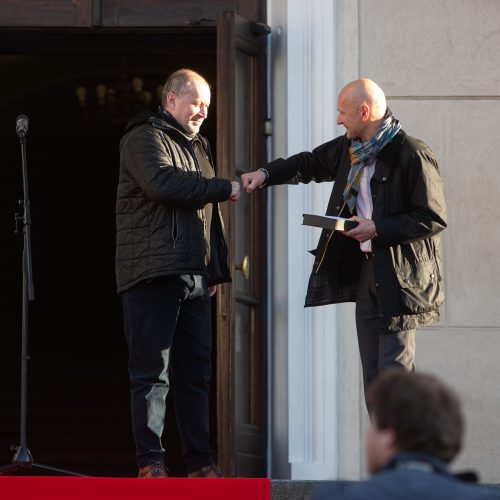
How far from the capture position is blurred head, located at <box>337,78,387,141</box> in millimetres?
5434

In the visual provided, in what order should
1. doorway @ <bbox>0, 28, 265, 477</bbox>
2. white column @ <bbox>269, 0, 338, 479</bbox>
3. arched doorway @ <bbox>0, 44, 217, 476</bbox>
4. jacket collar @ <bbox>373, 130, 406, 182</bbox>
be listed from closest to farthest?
jacket collar @ <bbox>373, 130, 406, 182</bbox> < white column @ <bbox>269, 0, 338, 479</bbox> < doorway @ <bbox>0, 28, 265, 477</bbox> < arched doorway @ <bbox>0, 44, 217, 476</bbox>

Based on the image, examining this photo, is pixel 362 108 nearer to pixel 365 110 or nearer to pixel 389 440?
pixel 365 110

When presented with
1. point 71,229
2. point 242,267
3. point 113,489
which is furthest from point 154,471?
point 71,229

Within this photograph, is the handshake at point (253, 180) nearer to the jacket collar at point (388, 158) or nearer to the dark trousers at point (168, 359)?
the dark trousers at point (168, 359)

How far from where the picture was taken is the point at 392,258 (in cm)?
531

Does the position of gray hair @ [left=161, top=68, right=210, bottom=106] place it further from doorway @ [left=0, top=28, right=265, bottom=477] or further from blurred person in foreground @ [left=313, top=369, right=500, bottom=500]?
doorway @ [left=0, top=28, right=265, bottom=477]

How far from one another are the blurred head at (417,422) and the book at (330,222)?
2.56 m

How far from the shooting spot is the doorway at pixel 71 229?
11391 mm

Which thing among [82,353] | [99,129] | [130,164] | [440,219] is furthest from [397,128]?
[99,129]

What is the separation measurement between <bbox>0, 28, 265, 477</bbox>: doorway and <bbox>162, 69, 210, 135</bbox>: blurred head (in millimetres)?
4825

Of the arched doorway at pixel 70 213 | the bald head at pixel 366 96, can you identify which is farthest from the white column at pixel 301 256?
the arched doorway at pixel 70 213

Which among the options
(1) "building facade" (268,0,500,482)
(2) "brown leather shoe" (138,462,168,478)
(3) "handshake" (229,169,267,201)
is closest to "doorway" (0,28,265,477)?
(1) "building facade" (268,0,500,482)

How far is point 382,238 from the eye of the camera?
5.26 metres

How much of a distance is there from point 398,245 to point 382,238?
104mm
